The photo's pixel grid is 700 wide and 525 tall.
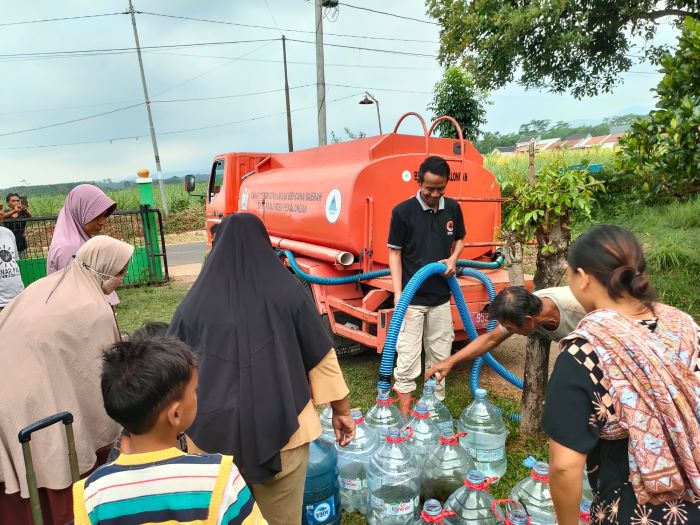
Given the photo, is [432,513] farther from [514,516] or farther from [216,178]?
[216,178]

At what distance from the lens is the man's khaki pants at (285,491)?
1932 mm

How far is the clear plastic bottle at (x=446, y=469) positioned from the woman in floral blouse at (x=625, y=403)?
123 cm

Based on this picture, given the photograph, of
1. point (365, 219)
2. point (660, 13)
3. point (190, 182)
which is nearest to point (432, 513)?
point (365, 219)

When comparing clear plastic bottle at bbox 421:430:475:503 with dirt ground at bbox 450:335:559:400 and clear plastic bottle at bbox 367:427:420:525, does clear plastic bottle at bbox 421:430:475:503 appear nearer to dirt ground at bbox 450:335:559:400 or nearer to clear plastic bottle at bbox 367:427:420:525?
clear plastic bottle at bbox 367:427:420:525

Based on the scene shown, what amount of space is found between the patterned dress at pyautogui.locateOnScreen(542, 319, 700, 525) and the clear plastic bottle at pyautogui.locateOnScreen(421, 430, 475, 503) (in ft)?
4.27

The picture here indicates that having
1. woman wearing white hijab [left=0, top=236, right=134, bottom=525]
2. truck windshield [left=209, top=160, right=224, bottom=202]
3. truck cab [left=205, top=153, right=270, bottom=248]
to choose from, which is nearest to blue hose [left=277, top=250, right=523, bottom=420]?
woman wearing white hijab [left=0, top=236, right=134, bottom=525]

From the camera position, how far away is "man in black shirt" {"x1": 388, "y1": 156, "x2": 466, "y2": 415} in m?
3.77

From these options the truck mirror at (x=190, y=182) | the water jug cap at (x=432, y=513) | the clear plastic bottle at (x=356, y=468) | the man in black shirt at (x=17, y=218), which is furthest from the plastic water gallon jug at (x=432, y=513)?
the man in black shirt at (x=17, y=218)

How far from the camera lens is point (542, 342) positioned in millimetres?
3422

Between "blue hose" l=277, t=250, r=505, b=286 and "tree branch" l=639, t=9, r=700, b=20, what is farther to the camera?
"tree branch" l=639, t=9, r=700, b=20

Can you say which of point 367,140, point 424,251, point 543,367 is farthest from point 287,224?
point 543,367

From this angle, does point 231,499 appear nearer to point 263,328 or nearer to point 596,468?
point 263,328

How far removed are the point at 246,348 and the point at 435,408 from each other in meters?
2.04

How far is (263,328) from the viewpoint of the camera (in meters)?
1.84
